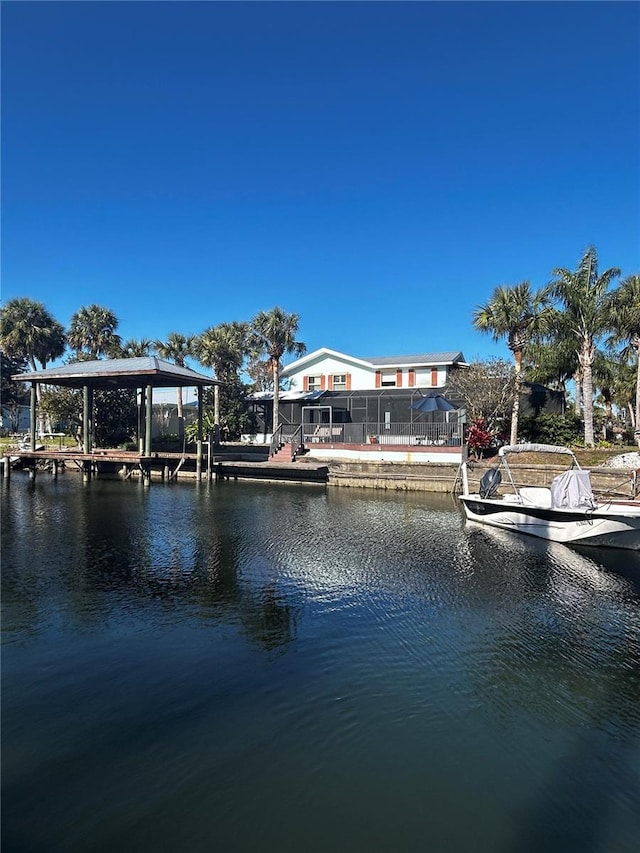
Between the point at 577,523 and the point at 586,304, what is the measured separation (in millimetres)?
15820

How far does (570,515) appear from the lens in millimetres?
16172

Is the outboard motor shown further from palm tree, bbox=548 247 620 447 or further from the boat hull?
palm tree, bbox=548 247 620 447

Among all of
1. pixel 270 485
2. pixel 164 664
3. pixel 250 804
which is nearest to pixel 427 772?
pixel 250 804

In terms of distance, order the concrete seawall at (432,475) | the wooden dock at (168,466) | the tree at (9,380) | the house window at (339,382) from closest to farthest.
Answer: the concrete seawall at (432,475), the wooden dock at (168,466), the house window at (339,382), the tree at (9,380)

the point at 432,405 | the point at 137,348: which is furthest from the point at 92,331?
the point at 432,405

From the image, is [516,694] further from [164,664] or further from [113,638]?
[113,638]

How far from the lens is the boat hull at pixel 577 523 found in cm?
1525

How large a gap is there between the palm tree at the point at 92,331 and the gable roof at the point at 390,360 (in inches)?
650

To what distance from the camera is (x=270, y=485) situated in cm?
2977

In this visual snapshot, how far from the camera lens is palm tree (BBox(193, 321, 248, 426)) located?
40.9 m

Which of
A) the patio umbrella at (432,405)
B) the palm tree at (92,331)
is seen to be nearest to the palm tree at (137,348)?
the palm tree at (92,331)

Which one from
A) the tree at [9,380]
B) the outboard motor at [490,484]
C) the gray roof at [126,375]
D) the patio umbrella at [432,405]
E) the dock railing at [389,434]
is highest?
the tree at [9,380]

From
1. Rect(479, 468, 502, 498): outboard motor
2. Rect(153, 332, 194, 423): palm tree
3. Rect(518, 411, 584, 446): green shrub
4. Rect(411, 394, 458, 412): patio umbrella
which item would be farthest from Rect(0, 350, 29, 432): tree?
Rect(479, 468, 502, 498): outboard motor

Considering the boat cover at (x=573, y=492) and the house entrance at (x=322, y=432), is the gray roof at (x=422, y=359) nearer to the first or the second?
the house entrance at (x=322, y=432)
